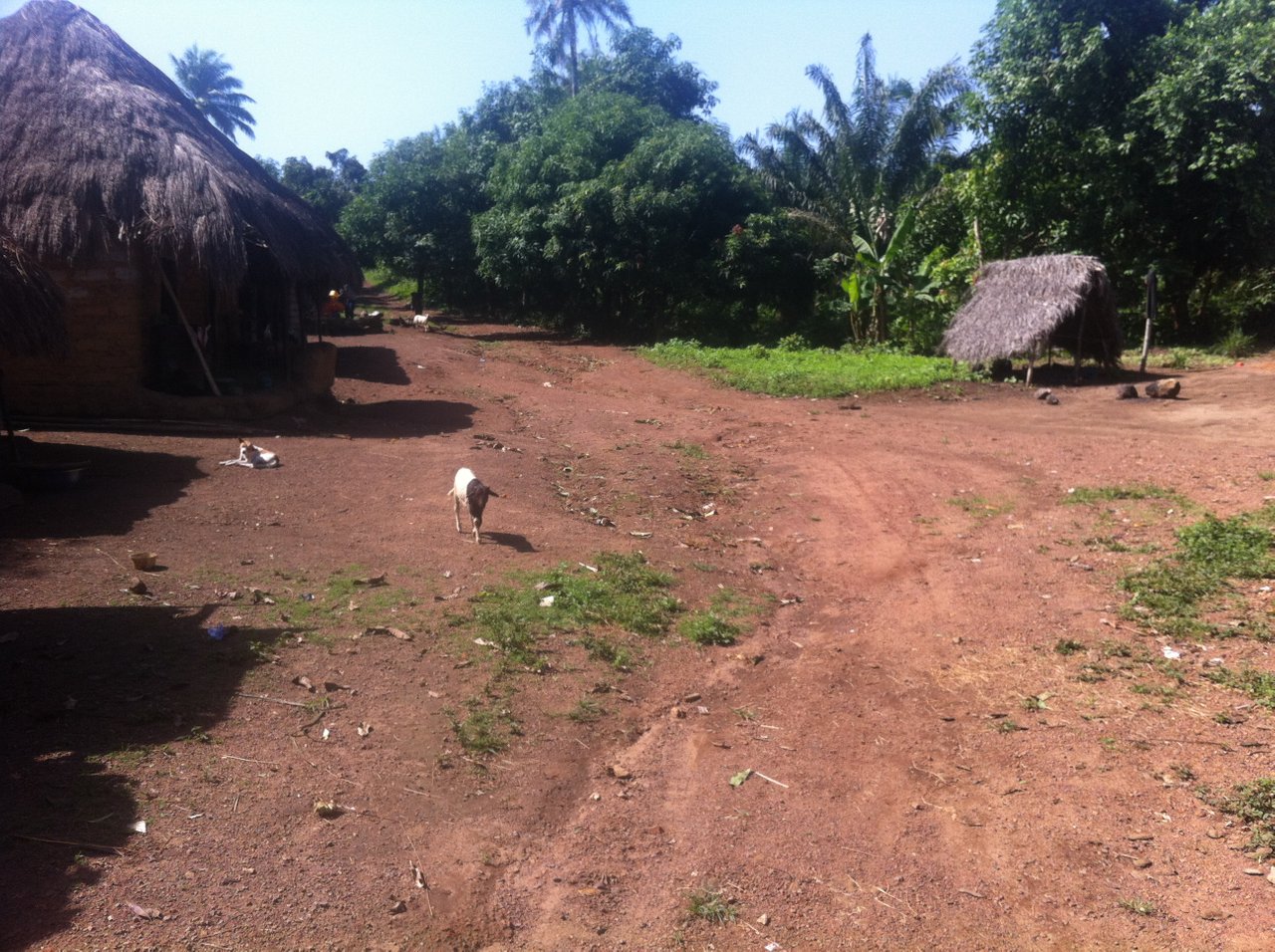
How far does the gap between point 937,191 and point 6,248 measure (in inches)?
757

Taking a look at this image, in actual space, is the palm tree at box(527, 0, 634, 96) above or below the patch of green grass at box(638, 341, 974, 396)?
above

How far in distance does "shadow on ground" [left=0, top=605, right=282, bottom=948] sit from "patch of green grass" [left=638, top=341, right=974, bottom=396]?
12.5 metres

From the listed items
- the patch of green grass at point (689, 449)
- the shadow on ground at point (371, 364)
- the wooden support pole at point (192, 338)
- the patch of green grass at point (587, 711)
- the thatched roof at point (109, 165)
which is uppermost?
the thatched roof at point (109, 165)

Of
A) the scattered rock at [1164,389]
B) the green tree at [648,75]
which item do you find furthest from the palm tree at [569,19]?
the scattered rock at [1164,389]

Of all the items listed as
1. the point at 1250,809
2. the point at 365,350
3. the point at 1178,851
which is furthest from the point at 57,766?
the point at 365,350

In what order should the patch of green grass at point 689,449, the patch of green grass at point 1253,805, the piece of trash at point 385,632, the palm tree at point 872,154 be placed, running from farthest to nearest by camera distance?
the palm tree at point 872,154, the patch of green grass at point 689,449, the piece of trash at point 385,632, the patch of green grass at point 1253,805

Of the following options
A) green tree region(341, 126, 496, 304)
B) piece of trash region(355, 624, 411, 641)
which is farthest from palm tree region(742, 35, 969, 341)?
piece of trash region(355, 624, 411, 641)

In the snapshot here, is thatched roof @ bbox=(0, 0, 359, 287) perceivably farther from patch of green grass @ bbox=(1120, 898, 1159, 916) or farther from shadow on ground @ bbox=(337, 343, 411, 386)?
patch of green grass @ bbox=(1120, 898, 1159, 916)

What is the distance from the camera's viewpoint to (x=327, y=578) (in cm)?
642

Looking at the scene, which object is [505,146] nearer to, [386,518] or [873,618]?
[386,518]

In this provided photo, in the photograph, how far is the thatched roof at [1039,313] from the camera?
15.7 metres

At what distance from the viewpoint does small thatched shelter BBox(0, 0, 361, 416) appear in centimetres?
1080

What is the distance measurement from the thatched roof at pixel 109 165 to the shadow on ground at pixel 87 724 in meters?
6.84

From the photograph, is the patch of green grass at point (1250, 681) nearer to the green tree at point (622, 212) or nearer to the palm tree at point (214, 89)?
the green tree at point (622, 212)
